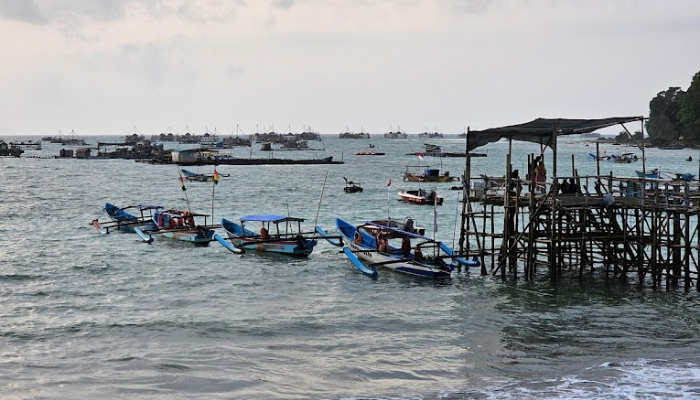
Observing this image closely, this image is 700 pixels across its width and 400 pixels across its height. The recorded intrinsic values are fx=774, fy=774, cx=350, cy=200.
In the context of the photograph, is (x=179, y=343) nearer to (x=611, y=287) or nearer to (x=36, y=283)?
(x=36, y=283)

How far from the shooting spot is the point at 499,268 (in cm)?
2916

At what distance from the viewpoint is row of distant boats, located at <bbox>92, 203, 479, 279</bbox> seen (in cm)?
2866

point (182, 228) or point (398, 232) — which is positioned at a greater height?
point (398, 232)

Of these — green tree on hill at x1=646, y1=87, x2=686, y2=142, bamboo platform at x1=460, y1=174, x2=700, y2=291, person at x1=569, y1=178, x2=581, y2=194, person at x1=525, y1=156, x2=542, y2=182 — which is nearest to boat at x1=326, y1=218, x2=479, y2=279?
bamboo platform at x1=460, y1=174, x2=700, y2=291

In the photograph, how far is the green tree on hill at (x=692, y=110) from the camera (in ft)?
485

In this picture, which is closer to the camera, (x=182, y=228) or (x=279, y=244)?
(x=279, y=244)

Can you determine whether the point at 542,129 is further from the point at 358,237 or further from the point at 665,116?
the point at 665,116

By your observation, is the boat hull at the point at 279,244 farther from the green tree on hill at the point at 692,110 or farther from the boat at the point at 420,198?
the green tree on hill at the point at 692,110

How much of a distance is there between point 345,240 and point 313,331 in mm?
11351

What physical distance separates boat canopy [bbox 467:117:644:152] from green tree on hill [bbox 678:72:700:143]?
433 ft

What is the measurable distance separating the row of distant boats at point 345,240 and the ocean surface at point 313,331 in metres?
0.52

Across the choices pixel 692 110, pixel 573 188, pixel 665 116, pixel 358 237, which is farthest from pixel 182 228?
pixel 665 116

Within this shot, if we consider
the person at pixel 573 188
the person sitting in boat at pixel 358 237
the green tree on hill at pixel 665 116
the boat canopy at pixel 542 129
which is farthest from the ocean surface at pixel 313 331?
the green tree on hill at pixel 665 116

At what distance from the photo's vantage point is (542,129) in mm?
28062
